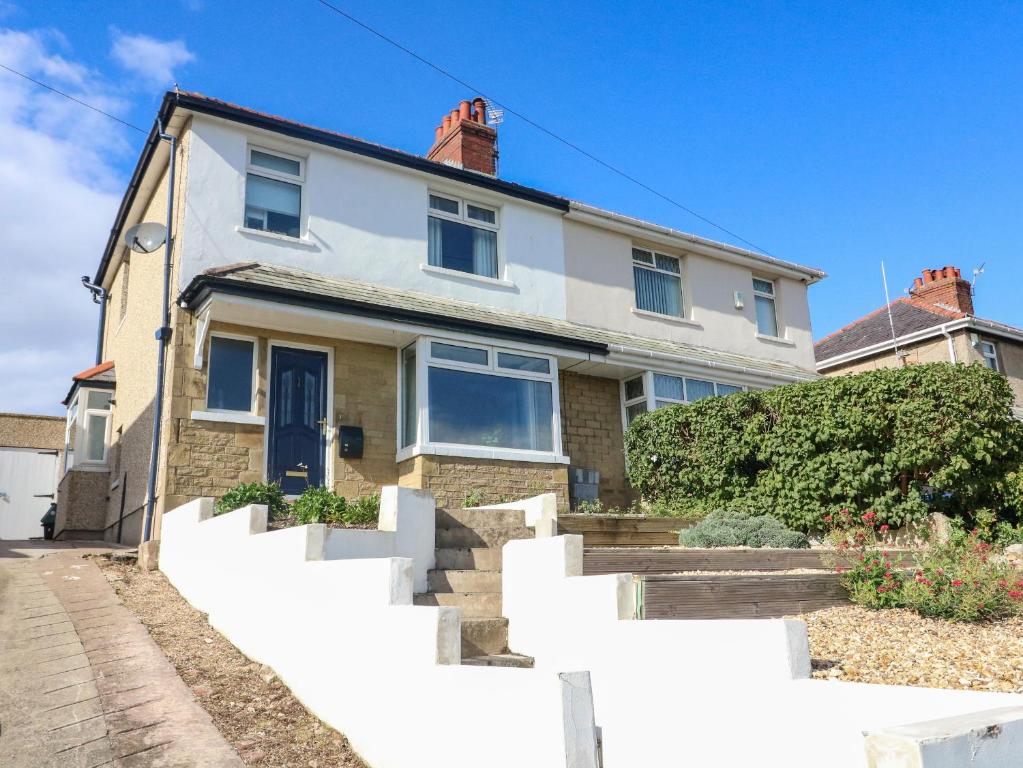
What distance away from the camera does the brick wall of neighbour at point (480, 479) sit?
450 inches

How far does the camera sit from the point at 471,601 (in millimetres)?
6387

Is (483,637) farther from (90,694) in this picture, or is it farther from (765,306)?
(765,306)

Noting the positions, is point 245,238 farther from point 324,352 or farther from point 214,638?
point 214,638

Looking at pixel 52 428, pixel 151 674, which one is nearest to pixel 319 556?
pixel 151 674

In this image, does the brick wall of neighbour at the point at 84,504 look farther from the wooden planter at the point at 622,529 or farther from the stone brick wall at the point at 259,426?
the wooden planter at the point at 622,529

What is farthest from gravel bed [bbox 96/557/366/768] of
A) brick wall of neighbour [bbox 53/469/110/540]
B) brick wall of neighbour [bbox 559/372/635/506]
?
brick wall of neighbour [bbox 53/469/110/540]

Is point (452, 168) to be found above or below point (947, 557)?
above

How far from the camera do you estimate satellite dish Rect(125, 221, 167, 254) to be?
11.5 metres

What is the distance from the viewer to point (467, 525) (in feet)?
24.1

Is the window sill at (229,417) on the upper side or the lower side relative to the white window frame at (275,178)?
lower

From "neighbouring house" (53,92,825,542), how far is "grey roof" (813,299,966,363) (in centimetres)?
1000

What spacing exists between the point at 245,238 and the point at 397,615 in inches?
332

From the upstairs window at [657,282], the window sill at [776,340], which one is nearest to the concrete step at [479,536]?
the upstairs window at [657,282]

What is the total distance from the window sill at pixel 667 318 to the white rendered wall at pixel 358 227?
181 centimetres
